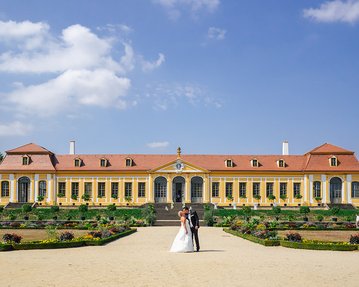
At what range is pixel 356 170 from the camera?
4969 centimetres

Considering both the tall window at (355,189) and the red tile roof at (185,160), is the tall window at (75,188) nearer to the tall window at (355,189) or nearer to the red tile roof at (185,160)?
the red tile roof at (185,160)

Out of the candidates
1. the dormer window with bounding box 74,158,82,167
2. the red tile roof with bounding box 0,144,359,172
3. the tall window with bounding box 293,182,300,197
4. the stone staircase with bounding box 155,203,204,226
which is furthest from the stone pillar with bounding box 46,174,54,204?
the tall window with bounding box 293,182,300,197

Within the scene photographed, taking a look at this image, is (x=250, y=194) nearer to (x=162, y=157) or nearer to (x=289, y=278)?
(x=162, y=157)

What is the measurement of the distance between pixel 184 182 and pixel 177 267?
37.9 metres

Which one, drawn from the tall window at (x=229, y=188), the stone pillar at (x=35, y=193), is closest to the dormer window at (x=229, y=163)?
the tall window at (x=229, y=188)

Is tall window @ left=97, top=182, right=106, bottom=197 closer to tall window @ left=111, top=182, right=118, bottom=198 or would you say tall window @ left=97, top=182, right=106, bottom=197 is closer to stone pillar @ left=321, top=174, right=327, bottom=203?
tall window @ left=111, top=182, right=118, bottom=198

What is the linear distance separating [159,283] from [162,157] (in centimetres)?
4228

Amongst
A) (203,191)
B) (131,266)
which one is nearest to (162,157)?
(203,191)

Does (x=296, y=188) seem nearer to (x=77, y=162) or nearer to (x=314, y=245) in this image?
(x=77, y=162)

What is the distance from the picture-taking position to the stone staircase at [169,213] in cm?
3628

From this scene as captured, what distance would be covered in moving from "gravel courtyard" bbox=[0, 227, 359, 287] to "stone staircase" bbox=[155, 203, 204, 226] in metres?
18.8

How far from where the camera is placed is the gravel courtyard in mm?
10562

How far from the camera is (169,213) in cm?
4291

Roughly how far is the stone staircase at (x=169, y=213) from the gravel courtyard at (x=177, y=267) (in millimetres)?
18797
